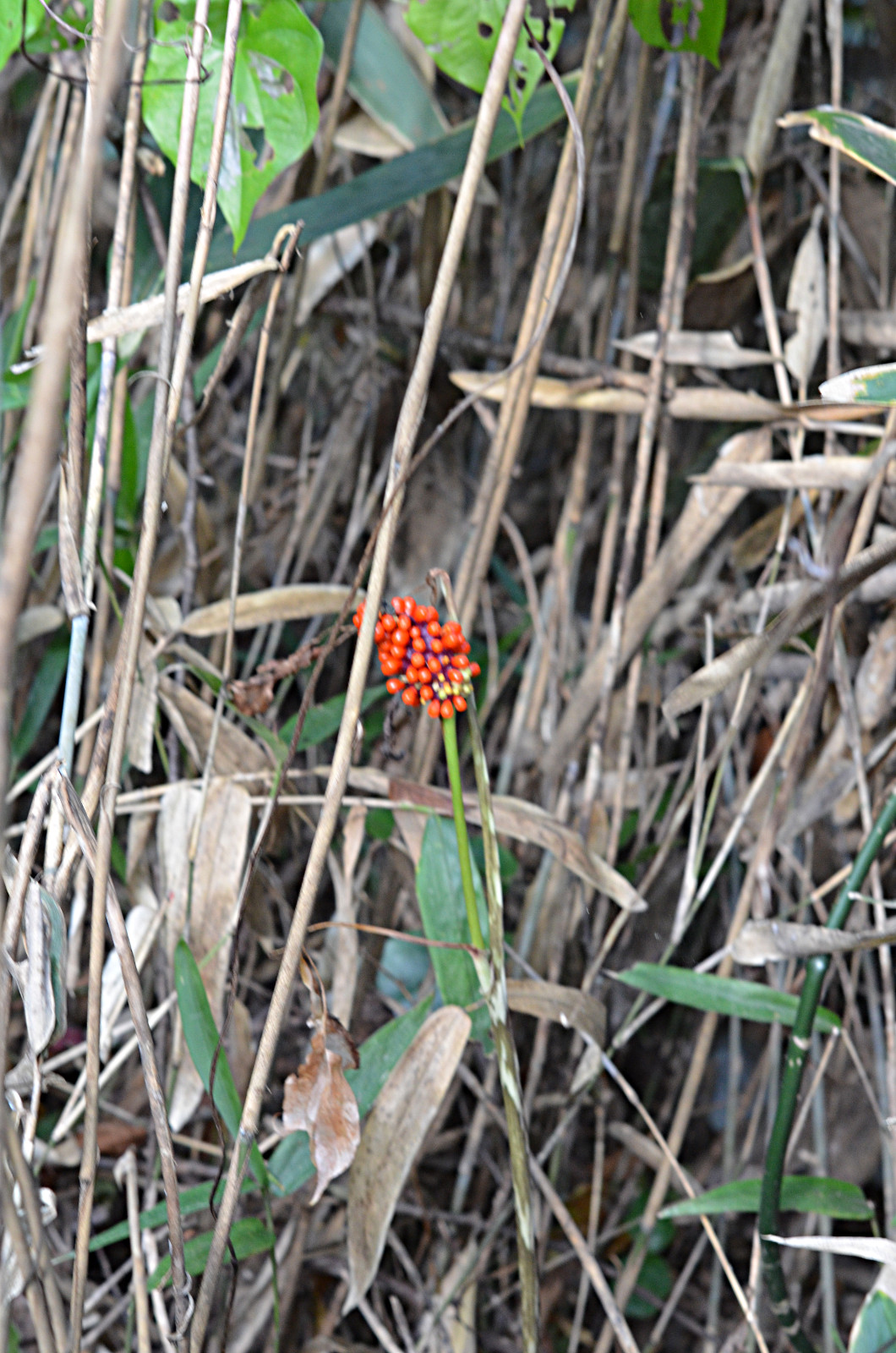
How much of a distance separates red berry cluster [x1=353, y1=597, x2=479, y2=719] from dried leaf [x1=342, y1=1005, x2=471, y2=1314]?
21 centimetres

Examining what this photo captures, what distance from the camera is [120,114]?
84 centimetres

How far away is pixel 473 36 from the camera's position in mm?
601

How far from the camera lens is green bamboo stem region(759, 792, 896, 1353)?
529mm

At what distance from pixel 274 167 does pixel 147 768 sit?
0.39 m

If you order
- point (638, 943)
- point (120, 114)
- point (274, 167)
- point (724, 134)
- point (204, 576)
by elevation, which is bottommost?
point (638, 943)

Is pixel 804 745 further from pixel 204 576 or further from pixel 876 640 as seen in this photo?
pixel 204 576

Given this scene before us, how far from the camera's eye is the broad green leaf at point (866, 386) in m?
0.48

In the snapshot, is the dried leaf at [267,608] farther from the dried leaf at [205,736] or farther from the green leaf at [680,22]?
the green leaf at [680,22]

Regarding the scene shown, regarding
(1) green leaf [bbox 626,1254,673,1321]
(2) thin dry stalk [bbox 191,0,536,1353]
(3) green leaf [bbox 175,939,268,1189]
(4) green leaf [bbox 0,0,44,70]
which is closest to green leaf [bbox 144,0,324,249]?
(4) green leaf [bbox 0,0,44,70]

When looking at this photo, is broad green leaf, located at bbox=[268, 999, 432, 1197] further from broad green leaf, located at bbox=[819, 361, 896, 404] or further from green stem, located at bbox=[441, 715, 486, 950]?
broad green leaf, located at bbox=[819, 361, 896, 404]

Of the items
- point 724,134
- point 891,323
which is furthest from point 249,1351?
point 724,134

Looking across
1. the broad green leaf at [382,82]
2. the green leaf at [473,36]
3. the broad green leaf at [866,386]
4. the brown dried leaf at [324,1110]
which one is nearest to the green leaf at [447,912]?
the brown dried leaf at [324,1110]

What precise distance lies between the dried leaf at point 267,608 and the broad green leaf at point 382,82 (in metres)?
0.37

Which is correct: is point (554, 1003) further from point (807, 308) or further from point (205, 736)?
point (807, 308)
